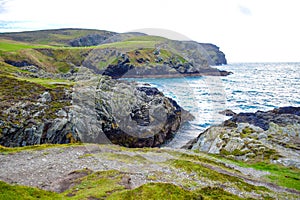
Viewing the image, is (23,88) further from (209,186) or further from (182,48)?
(182,48)

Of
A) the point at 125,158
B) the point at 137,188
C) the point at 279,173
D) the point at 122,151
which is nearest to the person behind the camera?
the point at 137,188

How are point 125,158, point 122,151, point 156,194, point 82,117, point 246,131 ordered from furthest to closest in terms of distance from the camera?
1. point 82,117
2. point 246,131
3. point 122,151
4. point 125,158
5. point 156,194

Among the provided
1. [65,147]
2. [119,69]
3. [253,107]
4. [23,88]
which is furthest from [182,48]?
[65,147]

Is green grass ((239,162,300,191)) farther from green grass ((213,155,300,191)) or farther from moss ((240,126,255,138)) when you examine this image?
moss ((240,126,255,138))

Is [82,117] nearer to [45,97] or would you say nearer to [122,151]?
[45,97]

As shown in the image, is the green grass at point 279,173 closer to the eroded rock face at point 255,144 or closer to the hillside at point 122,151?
the hillside at point 122,151

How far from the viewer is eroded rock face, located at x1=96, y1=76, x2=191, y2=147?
1646 inches

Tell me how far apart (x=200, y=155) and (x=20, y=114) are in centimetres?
2521

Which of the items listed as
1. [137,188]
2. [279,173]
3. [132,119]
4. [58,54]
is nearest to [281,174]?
[279,173]

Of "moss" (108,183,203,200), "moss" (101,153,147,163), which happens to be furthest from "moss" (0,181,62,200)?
"moss" (101,153,147,163)

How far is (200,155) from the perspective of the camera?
94.5ft

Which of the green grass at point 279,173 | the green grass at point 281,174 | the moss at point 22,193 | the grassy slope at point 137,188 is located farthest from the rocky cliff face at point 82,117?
the green grass at point 281,174

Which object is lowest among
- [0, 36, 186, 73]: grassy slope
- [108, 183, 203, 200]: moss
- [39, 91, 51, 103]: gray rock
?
[108, 183, 203, 200]: moss

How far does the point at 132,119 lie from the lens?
4650 cm
